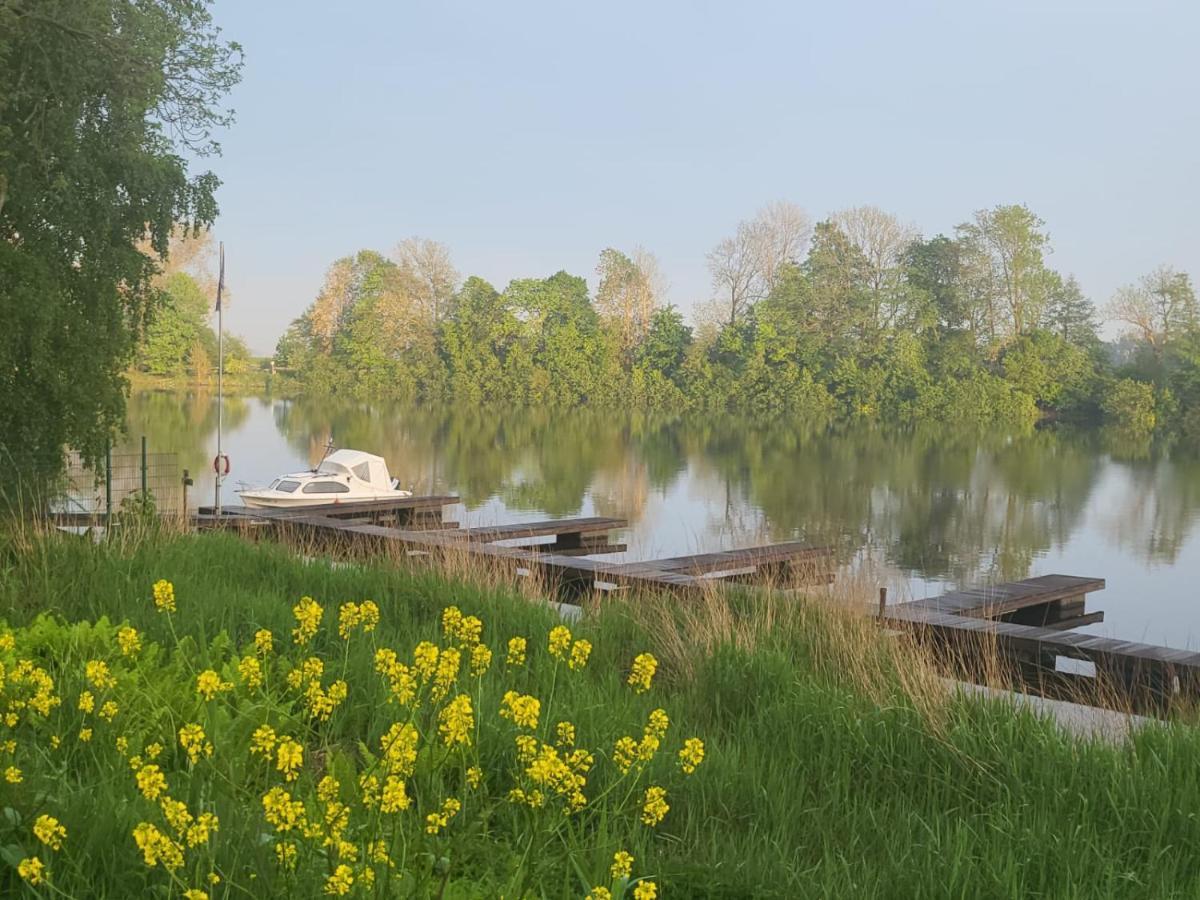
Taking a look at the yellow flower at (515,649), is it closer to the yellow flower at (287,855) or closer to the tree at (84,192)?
the yellow flower at (287,855)

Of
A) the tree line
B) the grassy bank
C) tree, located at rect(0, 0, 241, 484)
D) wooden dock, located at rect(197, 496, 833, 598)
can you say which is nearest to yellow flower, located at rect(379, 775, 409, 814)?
the grassy bank

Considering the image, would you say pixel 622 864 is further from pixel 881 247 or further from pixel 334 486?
pixel 881 247

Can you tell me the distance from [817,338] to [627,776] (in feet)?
276

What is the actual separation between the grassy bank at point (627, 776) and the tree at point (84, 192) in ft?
39.1

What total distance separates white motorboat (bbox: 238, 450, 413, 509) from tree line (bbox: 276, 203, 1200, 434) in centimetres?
5865

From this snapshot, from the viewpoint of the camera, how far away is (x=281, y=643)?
738 centimetres

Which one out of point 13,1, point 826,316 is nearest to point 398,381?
point 826,316

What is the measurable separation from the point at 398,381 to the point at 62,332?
84551 millimetres

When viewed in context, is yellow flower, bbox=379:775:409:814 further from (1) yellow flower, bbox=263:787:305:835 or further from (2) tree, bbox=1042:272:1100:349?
(2) tree, bbox=1042:272:1100:349

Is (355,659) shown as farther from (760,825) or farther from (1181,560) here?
(1181,560)

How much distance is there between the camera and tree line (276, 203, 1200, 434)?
3194 inches

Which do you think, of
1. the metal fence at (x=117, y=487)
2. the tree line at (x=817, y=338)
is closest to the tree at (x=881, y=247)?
the tree line at (x=817, y=338)

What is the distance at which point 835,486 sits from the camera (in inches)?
1745

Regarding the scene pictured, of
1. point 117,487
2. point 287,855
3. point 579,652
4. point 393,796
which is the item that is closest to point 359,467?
point 117,487
